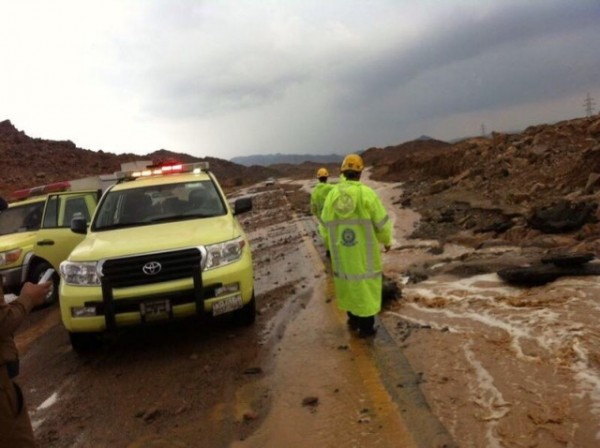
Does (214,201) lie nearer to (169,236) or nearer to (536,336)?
(169,236)

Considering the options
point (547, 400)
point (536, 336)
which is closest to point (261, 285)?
point (536, 336)

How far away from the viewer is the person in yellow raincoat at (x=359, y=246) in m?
5.14

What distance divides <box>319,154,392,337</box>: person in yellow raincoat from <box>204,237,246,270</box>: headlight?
103cm

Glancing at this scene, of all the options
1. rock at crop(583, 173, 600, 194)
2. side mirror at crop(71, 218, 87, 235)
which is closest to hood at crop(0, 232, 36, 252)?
side mirror at crop(71, 218, 87, 235)

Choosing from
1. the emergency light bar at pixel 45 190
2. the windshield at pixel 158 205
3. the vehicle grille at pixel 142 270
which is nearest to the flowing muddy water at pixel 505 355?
the vehicle grille at pixel 142 270

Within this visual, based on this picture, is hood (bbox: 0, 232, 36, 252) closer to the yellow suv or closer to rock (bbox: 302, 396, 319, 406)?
the yellow suv

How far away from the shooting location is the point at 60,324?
25.0ft

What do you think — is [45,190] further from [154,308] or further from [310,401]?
[310,401]

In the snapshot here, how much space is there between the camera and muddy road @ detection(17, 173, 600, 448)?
361 cm

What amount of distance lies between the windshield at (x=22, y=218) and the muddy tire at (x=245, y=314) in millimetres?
5499

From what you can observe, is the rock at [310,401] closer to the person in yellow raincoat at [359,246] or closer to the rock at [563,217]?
the person in yellow raincoat at [359,246]

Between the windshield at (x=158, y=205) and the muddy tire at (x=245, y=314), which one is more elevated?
the windshield at (x=158, y=205)

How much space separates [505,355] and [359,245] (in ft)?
5.15

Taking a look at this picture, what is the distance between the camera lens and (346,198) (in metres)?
5.23
